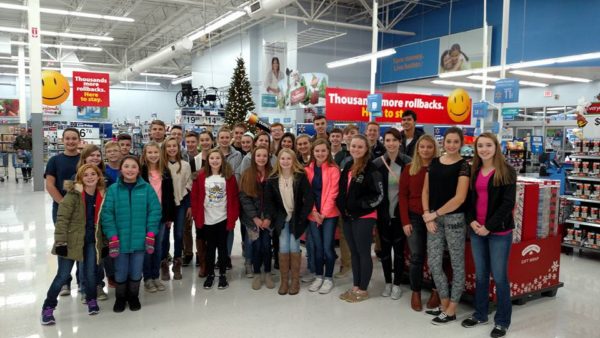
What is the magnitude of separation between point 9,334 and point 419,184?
319 cm

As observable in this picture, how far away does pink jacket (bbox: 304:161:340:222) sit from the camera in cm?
387

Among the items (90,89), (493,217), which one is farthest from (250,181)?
(90,89)

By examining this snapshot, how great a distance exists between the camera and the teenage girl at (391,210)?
3.78m

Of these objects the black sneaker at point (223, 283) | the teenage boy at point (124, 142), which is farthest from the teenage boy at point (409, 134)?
the teenage boy at point (124, 142)

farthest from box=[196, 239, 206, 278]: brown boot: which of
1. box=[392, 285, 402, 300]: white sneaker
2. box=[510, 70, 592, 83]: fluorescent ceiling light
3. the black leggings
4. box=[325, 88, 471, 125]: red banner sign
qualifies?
box=[510, 70, 592, 83]: fluorescent ceiling light

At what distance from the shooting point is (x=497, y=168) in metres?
3.05

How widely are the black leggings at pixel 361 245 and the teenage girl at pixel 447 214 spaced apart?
489mm

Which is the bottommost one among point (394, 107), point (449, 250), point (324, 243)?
point (324, 243)

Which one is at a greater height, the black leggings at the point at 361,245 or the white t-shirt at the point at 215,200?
the white t-shirt at the point at 215,200

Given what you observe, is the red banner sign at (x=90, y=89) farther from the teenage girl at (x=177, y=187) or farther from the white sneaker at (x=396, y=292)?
the white sneaker at (x=396, y=292)

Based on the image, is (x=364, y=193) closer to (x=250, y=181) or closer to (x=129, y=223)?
(x=250, y=181)

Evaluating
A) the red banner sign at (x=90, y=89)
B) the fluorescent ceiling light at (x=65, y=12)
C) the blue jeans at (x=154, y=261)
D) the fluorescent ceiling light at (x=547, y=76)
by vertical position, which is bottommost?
the blue jeans at (x=154, y=261)

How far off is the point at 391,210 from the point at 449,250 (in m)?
0.62

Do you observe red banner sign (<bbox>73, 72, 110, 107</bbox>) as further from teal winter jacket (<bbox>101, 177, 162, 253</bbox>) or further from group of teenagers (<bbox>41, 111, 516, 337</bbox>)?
teal winter jacket (<bbox>101, 177, 162, 253</bbox>)
